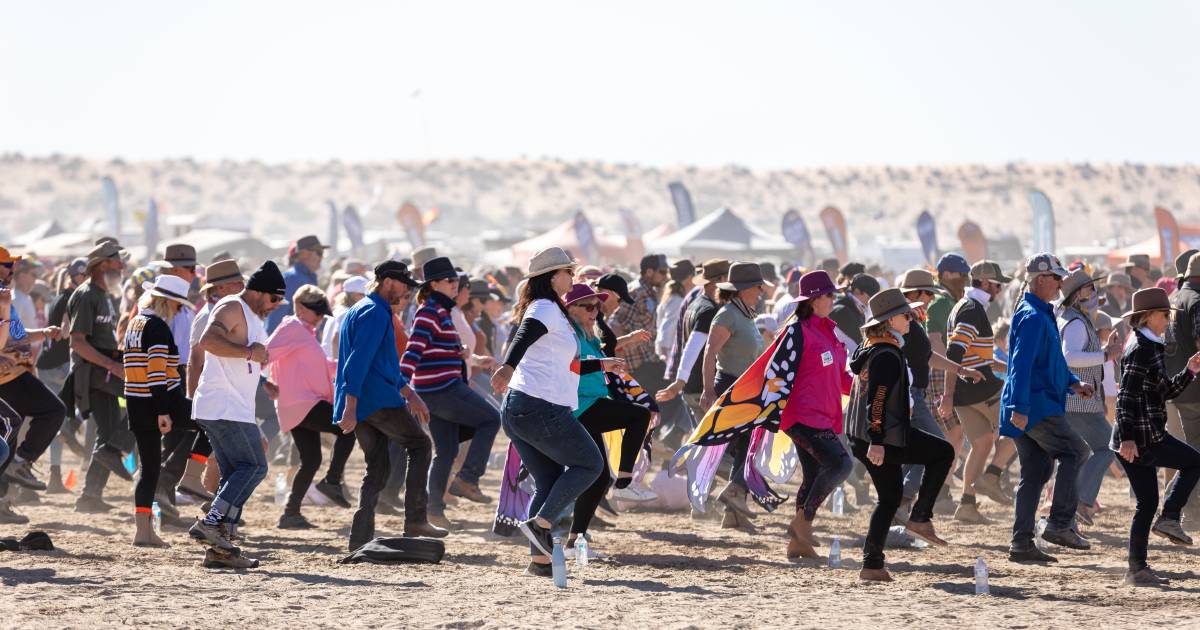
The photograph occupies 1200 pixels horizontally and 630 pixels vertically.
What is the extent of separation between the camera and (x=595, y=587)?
820 centimetres

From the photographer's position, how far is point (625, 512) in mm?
11922

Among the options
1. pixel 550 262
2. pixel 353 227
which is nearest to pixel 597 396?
pixel 550 262

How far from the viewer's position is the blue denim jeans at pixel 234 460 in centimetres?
875

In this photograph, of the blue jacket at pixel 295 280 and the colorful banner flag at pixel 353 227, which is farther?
the colorful banner flag at pixel 353 227

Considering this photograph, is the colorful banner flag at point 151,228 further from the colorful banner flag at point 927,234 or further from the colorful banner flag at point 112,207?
the colorful banner flag at point 927,234

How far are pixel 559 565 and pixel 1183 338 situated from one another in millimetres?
4704

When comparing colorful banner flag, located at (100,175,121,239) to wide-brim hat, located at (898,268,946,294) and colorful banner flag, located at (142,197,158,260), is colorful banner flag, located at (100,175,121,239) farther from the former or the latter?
wide-brim hat, located at (898,268,946,294)

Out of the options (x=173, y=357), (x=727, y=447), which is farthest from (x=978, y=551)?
(x=173, y=357)

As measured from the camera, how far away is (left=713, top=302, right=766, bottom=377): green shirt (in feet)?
35.5

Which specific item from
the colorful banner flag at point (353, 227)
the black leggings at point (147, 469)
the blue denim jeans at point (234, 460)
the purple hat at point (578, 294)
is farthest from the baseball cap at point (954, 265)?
the colorful banner flag at point (353, 227)

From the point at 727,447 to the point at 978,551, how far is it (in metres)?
1.87

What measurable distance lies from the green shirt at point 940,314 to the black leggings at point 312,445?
4237 mm

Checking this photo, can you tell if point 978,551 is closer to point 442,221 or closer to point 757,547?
point 757,547

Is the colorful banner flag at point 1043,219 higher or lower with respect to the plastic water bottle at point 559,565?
higher
